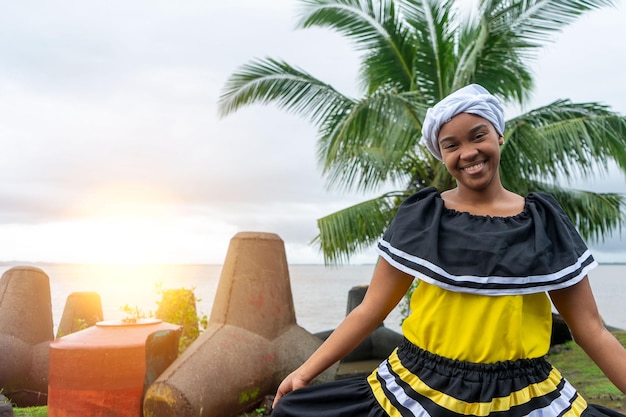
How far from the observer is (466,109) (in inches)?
73.0

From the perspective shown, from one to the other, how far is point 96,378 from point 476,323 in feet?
14.4

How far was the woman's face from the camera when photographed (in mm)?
1855

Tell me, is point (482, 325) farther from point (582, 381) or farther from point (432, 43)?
point (432, 43)

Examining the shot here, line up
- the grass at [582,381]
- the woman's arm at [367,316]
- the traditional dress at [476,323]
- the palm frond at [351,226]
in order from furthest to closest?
the palm frond at [351,226], the grass at [582,381], the woman's arm at [367,316], the traditional dress at [476,323]

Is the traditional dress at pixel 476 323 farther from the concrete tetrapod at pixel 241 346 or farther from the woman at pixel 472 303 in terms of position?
the concrete tetrapod at pixel 241 346

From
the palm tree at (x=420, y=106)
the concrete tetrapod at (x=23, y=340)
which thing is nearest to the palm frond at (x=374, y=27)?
the palm tree at (x=420, y=106)

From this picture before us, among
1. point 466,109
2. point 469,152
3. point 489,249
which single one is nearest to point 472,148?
point 469,152

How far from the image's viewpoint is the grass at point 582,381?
6.29 metres

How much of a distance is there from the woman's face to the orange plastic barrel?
4242 millimetres

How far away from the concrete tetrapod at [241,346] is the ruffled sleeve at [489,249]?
3.78 m

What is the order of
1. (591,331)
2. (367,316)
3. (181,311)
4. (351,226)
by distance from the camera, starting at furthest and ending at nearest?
(351,226) < (181,311) < (367,316) < (591,331)

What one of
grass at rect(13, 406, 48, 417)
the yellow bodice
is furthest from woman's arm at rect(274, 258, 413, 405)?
grass at rect(13, 406, 48, 417)

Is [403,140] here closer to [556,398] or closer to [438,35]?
[438,35]

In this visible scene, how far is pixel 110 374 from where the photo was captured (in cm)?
516
